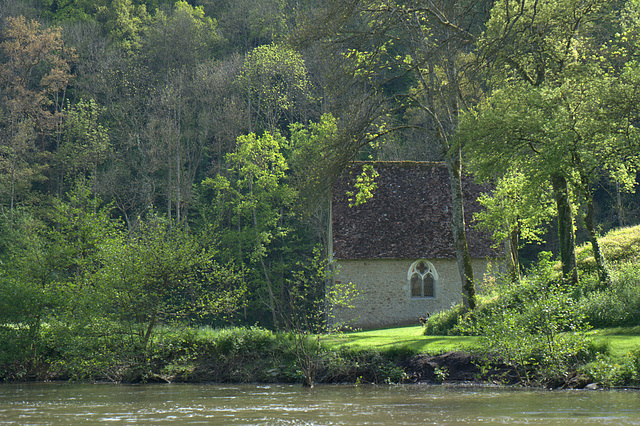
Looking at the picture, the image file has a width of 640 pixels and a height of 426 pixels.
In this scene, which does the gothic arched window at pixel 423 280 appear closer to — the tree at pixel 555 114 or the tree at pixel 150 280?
the tree at pixel 555 114

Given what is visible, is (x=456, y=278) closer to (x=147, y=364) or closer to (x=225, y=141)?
(x=147, y=364)

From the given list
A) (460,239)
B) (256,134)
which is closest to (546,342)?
(460,239)

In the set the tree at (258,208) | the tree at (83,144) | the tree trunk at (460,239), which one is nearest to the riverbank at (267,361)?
the tree trunk at (460,239)

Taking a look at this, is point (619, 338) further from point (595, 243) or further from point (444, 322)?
point (444, 322)

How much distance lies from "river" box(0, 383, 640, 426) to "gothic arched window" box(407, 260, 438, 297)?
14512 millimetres

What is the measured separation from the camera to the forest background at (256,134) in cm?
1745

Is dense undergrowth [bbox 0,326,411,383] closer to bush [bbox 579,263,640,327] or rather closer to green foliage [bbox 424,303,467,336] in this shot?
green foliage [bbox 424,303,467,336]

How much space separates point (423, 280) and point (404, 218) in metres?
2.92

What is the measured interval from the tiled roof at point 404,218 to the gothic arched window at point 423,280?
81cm

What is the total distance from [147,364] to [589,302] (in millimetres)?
11789

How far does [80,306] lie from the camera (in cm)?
1833

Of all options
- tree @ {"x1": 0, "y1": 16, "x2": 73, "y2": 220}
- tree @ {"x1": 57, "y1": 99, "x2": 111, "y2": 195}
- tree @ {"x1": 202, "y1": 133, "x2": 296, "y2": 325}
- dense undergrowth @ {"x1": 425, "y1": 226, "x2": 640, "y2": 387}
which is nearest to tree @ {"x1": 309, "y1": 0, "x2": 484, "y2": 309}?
dense undergrowth @ {"x1": 425, "y1": 226, "x2": 640, "y2": 387}

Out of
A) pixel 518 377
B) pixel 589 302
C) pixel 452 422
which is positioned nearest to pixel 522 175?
pixel 589 302

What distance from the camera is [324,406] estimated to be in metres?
11.9
